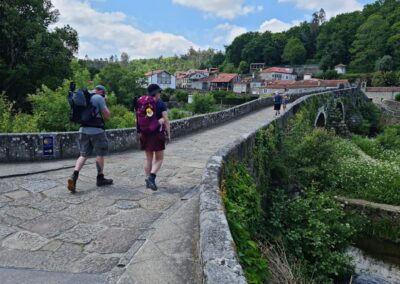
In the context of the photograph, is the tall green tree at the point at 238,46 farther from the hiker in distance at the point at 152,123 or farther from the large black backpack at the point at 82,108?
the large black backpack at the point at 82,108

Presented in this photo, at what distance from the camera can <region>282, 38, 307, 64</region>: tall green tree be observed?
94.1 m

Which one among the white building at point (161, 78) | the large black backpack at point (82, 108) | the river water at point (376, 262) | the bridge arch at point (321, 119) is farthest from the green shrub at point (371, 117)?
the white building at point (161, 78)

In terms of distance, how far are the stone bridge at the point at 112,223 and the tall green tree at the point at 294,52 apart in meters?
95.0

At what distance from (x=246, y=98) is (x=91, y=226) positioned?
51952 mm

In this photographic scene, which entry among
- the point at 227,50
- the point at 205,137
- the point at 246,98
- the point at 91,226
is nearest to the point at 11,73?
the point at 205,137

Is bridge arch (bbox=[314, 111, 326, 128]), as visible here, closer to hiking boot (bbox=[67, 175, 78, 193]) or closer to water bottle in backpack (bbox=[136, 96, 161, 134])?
water bottle in backpack (bbox=[136, 96, 161, 134])

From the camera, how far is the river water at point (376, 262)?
8.03m

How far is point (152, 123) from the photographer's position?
4.71m

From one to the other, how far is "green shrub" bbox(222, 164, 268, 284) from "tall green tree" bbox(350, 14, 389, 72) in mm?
77452

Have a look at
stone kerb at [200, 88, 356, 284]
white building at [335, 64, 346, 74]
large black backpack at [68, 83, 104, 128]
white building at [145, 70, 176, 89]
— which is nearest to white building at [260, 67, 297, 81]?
white building at [335, 64, 346, 74]

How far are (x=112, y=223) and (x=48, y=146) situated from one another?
11.0 feet

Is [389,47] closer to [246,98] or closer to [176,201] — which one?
[246,98]

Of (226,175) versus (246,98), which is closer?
(226,175)

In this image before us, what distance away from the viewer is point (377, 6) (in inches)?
3634
